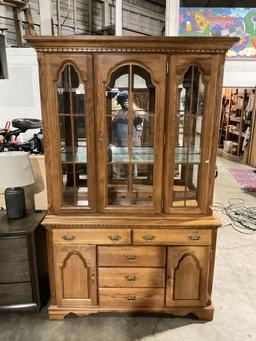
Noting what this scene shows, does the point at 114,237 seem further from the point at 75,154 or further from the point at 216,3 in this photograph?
the point at 216,3

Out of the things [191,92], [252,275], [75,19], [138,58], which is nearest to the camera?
[138,58]

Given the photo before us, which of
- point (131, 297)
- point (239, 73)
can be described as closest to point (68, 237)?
point (131, 297)

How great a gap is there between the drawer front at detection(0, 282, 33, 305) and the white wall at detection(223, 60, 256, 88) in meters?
2.96

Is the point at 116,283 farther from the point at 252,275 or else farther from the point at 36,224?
the point at 252,275

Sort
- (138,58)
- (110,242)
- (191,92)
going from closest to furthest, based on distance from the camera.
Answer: (138,58), (191,92), (110,242)

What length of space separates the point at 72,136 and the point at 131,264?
986 millimetres

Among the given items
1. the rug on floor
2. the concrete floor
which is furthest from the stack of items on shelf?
the concrete floor

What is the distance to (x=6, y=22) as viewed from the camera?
453 centimetres

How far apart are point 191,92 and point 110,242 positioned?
1.14 meters

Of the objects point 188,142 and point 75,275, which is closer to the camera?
point 188,142

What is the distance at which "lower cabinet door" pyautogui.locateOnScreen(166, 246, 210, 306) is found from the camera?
6.48ft

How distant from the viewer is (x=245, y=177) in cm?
618

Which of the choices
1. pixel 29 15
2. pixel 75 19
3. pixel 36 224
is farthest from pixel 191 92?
pixel 75 19

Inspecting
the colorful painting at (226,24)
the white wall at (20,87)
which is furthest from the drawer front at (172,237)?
the colorful painting at (226,24)
